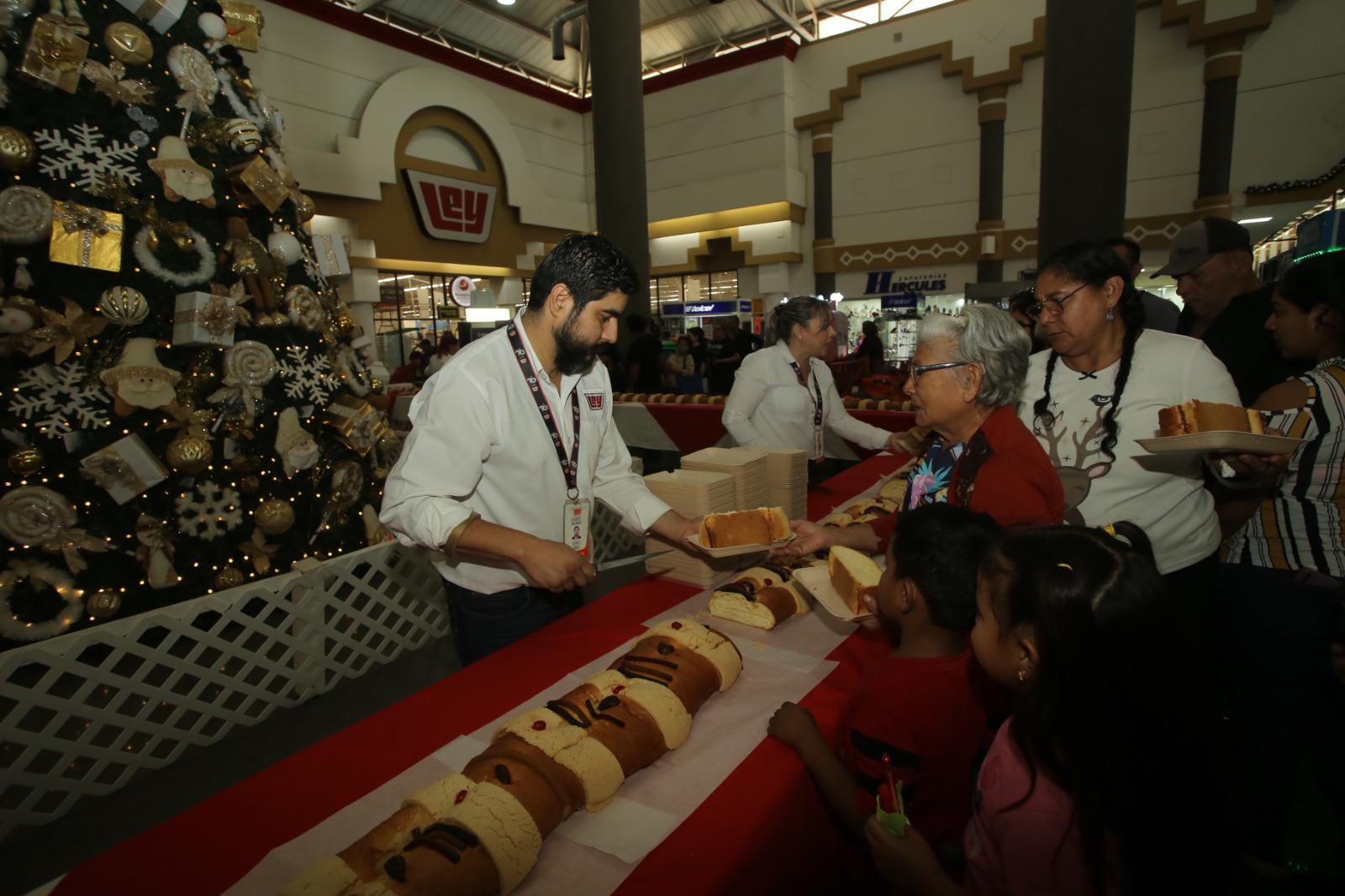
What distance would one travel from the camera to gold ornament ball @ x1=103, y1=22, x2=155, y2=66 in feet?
9.25

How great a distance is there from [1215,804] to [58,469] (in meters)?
4.04

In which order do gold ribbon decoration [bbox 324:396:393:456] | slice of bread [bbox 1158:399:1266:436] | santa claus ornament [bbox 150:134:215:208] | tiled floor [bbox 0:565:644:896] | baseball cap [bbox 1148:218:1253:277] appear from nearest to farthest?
slice of bread [bbox 1158:399:1266:436] < tiled floor [bbox 0:565:644:896] < santa claus ornament [bbox 150:134:215:208] < baseball cap [bbox 1148:218:1253:277] < gold ribbon decoration [bbox 324:396:393:456]

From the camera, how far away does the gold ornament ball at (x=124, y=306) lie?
280 centimetres

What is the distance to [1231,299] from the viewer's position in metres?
3.12

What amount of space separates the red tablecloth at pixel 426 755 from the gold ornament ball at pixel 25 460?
2.23m

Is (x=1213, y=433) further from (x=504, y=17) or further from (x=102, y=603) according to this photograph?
(x=504, y=17)

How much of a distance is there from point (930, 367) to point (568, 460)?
1.16 metres

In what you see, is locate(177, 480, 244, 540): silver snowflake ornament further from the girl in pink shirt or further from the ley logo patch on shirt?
the girl in pink shirt

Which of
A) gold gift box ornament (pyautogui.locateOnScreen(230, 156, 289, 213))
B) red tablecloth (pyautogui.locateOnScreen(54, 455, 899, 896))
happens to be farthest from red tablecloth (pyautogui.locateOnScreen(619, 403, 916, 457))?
red tablecloth (pyautogui.locateOnScreen(54, 455, 899, 896))

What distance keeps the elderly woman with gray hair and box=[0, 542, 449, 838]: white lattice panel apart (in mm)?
3105

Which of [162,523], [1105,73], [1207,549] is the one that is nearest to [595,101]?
[1105,73]

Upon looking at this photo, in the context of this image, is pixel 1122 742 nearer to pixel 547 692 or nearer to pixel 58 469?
pixel 547 692

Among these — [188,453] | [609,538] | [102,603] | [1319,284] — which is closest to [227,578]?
[102,603]

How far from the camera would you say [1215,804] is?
1.06 metres
